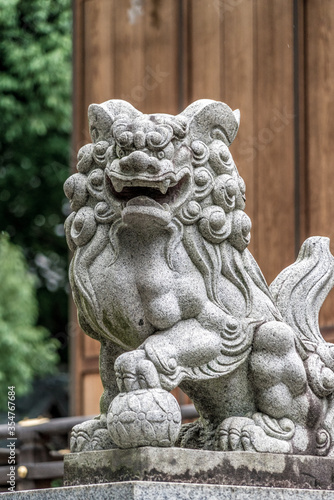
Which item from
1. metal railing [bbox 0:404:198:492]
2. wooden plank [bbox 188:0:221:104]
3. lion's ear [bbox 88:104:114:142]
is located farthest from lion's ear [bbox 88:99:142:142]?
wooden plank [bbox 188:0:221:104]

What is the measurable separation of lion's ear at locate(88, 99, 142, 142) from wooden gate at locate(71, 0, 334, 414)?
12.2 ft

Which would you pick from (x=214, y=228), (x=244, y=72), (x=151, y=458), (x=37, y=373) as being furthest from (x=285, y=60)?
(x=37, y=373)

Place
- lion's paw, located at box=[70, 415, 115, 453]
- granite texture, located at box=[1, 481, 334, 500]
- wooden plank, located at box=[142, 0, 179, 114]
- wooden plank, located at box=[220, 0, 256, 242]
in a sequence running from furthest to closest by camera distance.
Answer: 1. wooden plank, located at box=[142, 0, 179, 114]
2. wooden plank, located at box=[220, 0, 256, 242]
3. lion's paw, located at box=[70, 415, 115, 453]
4. granite texture, located at box=[1, 481, 334, 500]

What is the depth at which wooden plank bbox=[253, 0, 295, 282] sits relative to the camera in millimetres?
7938

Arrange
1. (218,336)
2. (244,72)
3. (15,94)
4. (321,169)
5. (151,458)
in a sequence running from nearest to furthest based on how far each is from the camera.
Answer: (151,458) → (218,336) → (321,169) → (244,72) → (15,94)

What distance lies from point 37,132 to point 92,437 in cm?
1188

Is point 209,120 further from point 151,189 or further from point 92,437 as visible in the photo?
point 92,437

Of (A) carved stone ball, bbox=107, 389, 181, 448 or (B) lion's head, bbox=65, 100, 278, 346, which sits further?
(B) lion's head, bbox=65, 100, 278, 346

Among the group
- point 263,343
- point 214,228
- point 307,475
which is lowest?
point 307,475

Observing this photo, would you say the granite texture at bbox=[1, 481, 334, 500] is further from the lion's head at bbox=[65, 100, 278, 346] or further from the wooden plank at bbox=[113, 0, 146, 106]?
the wooden plank at bbox=[113, 0, 146, 106]

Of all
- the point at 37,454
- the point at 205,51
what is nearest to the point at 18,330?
the point at 205,51

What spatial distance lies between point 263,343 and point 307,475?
1.58ft

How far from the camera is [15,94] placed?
51.2 ft

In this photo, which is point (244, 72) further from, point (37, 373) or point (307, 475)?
point (37, 373)
